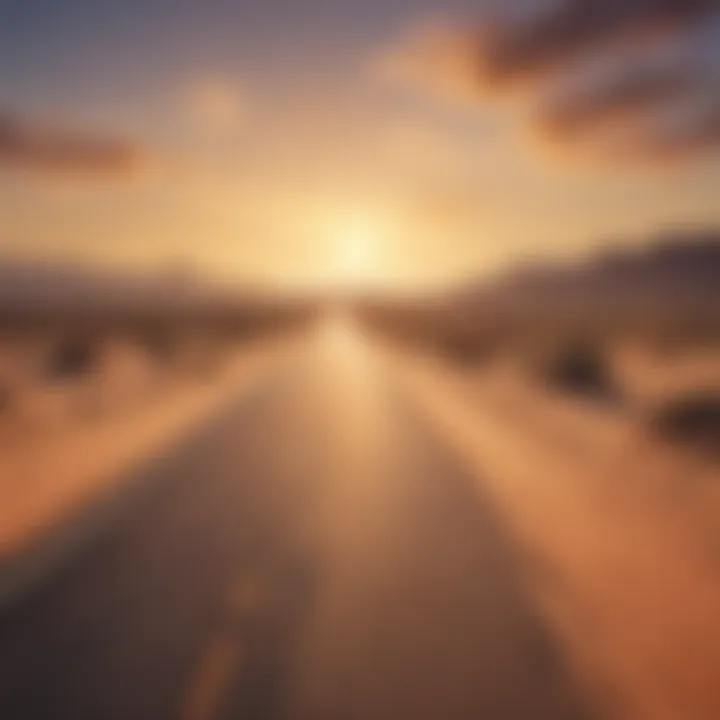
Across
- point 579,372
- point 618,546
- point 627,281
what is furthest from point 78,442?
point 627,281

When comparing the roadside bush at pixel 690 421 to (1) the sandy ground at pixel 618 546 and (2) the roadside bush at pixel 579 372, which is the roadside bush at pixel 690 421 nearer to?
(1) the sandy ground at pixel 618 546

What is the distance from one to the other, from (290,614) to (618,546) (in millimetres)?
4369

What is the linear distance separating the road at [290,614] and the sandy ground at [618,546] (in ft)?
1.30

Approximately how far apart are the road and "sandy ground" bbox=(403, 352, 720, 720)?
397mm

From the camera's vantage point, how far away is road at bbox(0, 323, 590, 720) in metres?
5.41

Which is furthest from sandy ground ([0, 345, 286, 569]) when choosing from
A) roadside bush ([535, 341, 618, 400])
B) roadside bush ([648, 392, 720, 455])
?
roadside bush ([535, 341, 618, 400])

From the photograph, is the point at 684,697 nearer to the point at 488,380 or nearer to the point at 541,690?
the point at 541,690

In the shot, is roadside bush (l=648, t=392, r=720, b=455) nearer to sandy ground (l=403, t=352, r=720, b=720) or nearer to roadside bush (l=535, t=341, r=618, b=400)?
sandy ground (l=403, t=352, r=720, b=720)

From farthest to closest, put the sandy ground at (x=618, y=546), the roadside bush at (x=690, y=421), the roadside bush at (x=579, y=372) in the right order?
the roadside bush at (x=579, y=372) < the roadside bush at (x=690, y=421) < the sandy ground at (x=618, y=546)

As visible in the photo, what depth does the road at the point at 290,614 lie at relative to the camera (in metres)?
5.41

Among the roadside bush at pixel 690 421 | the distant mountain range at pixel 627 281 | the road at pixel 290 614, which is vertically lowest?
the distant mountain range at pixel 627 281

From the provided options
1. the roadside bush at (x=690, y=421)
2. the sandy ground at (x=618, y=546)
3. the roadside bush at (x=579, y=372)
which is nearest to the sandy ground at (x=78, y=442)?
the sandy ground at (x=618, y=546)

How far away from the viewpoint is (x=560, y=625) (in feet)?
22.9

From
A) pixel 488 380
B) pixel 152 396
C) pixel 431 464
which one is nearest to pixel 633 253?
pixel 488 380
